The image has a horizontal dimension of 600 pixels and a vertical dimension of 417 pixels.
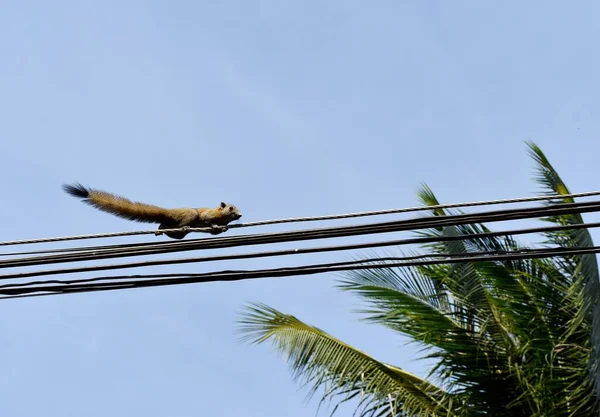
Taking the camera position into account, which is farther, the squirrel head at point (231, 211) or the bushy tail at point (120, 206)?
the squirrel head at point (231, 211)

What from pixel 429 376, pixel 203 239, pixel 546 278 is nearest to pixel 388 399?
pixel 429 376

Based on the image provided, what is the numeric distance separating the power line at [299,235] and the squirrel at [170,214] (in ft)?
9.14

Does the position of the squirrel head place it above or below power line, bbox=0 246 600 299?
above

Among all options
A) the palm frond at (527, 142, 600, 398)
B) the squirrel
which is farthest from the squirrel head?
the palm frond at (527, 142, 600, 398)

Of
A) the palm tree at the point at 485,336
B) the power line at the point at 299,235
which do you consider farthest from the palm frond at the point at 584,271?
the power line at the point at 299,235

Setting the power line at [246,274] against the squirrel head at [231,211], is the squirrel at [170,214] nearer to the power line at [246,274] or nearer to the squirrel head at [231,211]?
the squirrel head at [231,211]

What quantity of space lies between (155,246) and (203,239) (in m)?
0.26

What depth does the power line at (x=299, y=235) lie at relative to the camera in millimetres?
5828

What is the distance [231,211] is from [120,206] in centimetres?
112

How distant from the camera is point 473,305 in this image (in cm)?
1010

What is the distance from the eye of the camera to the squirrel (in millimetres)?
9289

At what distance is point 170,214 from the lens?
405 inches

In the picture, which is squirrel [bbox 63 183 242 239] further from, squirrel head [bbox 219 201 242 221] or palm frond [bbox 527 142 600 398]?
palm frond [bbox 527 142 600 398]

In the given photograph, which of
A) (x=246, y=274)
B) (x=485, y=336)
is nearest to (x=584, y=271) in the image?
(x=485, y=336)
